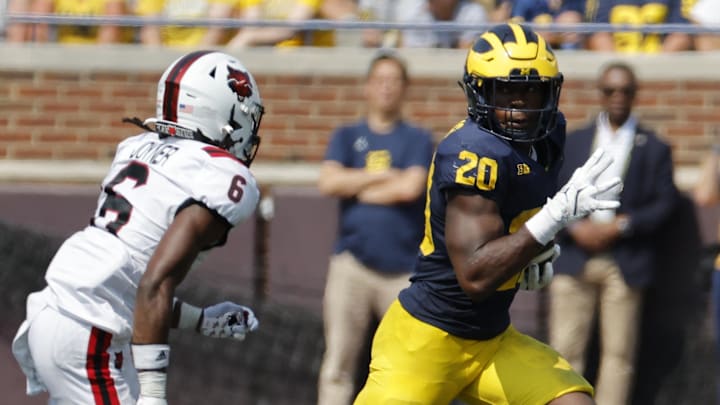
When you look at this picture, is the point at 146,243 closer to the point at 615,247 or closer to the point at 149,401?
the point at 149,401

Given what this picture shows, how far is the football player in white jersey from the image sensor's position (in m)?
4.34

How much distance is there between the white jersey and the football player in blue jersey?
28.3 inches

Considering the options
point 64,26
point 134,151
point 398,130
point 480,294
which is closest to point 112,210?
point 134,151

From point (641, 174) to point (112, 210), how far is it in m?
3.40

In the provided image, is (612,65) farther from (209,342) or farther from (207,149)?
(207,149)

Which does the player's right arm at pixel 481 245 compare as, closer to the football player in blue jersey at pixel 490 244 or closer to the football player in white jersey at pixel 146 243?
the football player in blue jersey at pixel 490 244

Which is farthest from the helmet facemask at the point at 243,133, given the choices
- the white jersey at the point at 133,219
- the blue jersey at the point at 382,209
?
the blue jersey at the point at 382,209

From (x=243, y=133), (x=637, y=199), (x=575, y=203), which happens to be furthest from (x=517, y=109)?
(x=637, y=199)

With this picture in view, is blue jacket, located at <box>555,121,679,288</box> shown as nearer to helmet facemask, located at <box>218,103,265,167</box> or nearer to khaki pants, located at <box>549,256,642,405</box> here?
khaki pants, located at <box>549,256,642,405</box>

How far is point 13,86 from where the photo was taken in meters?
8.01

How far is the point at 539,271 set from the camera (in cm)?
481

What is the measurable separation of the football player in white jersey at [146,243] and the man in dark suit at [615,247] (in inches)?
110

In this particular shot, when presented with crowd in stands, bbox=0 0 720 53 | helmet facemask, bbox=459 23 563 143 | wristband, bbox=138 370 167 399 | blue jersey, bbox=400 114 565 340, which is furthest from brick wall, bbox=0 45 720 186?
wristband, bbox=138 370 167 399

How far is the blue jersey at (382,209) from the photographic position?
23.1 ft
